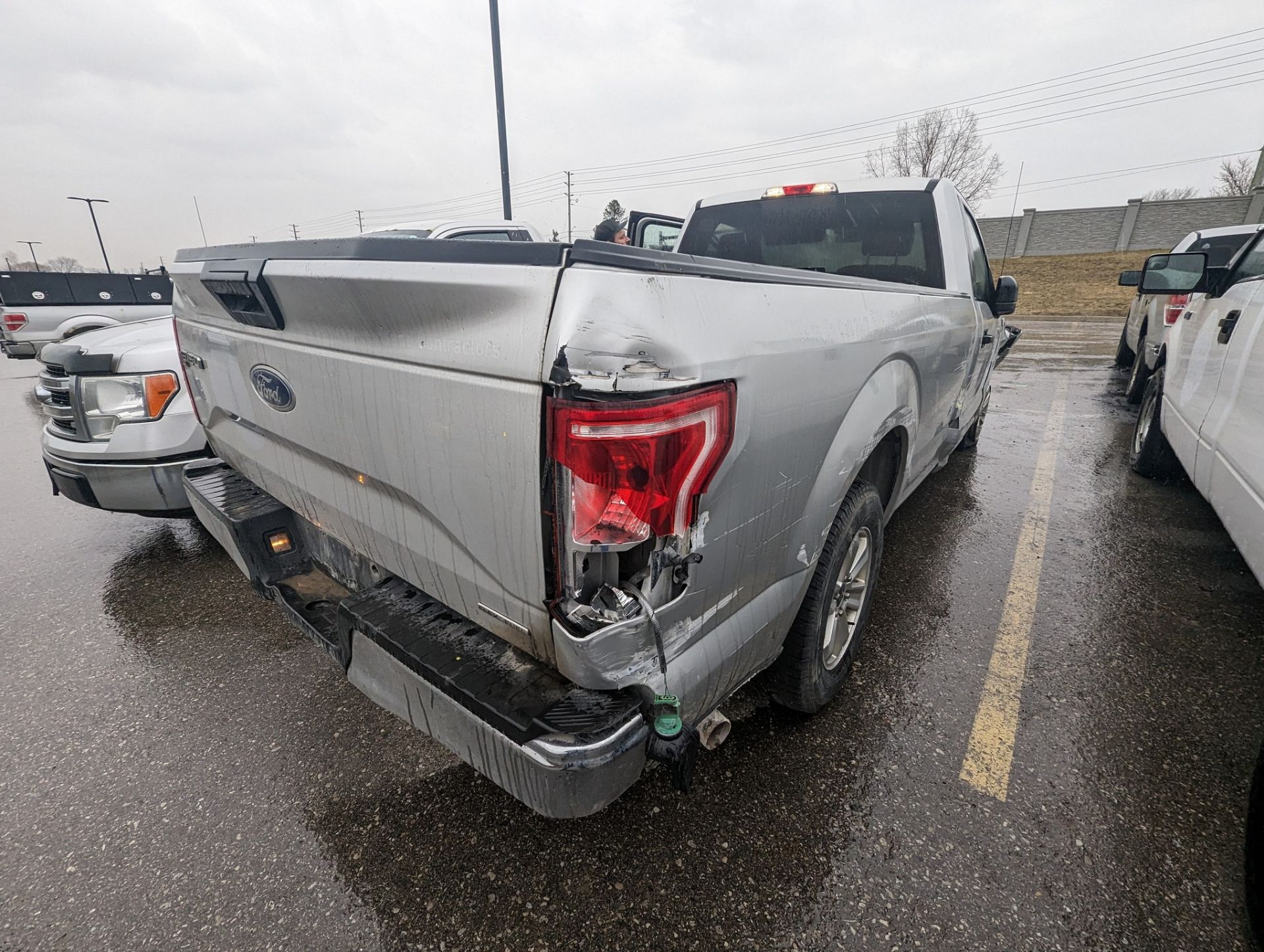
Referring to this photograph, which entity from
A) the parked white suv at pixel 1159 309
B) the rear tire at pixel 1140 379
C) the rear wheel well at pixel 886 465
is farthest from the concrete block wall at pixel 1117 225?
the rear wheel well at pixel 886 465

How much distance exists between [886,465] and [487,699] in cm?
192

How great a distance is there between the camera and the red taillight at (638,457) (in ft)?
3.67

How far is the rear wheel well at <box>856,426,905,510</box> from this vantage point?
2.33 m

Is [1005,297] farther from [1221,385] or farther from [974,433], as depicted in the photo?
[974,433]

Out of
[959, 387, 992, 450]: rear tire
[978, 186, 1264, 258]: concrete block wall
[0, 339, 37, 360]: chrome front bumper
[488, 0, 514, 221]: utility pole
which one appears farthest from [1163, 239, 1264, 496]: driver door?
[978, 186, 1264, 258]: concrete block wall

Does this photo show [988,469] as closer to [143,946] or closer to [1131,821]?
[1131,821]

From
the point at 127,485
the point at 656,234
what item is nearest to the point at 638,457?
the point at 127,485

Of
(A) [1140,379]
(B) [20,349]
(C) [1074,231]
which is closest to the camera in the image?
(A) [1140,379]

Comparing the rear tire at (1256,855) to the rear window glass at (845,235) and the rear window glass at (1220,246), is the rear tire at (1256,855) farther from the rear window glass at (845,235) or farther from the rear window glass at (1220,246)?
the rear window glass at (1220,246)

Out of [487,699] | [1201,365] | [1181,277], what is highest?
[1181,277]

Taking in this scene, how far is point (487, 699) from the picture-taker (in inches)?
51.8

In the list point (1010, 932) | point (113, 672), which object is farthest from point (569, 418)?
point (113, 672)

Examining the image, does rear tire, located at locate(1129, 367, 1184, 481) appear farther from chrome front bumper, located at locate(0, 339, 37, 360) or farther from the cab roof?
chrome front bumper, located at locate(0, 339, 37, 360)

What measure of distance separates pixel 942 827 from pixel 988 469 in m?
4.06
